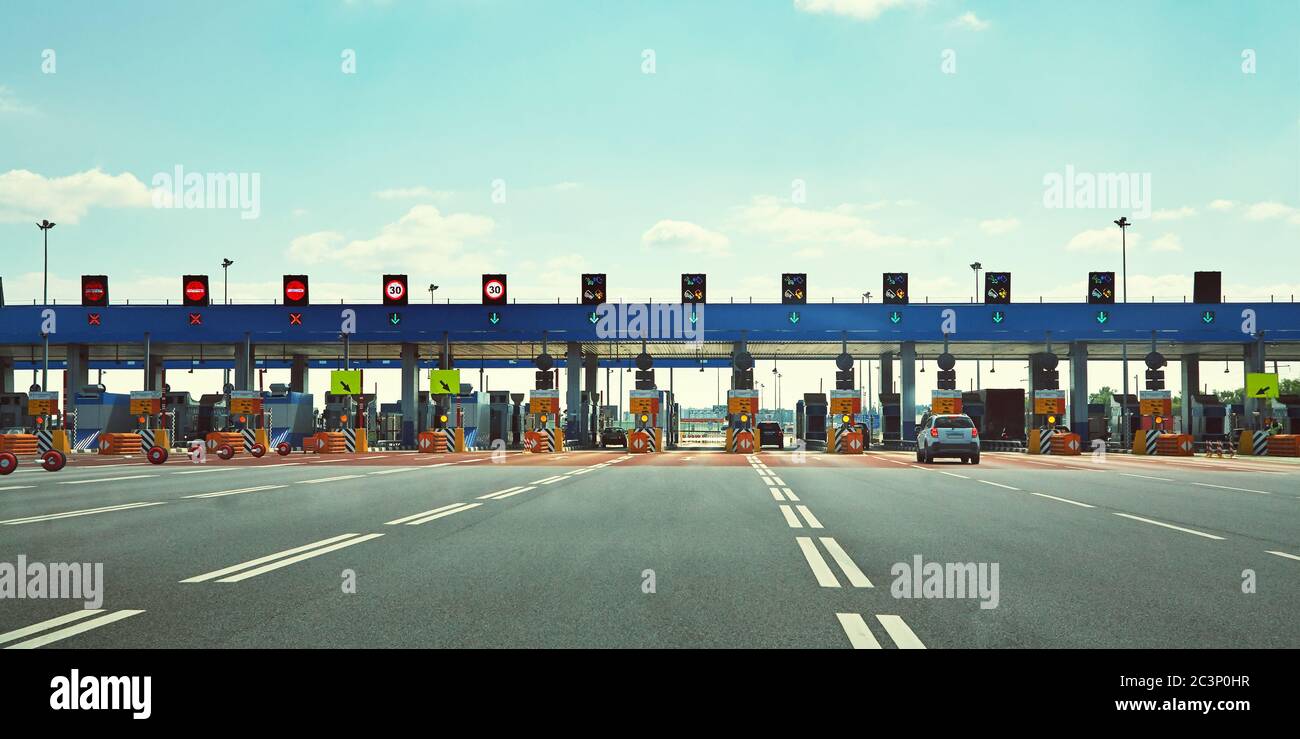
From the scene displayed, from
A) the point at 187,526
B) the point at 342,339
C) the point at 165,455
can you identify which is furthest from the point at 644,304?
the point at 187,526

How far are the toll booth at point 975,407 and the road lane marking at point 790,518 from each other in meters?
43.9

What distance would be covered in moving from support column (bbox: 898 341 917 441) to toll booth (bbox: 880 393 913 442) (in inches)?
114

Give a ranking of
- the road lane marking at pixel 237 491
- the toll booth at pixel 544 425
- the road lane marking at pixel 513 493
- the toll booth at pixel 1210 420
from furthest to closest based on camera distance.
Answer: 1. the toll booth at pixel 1210 420
2. the toll booth at pixel 544 425
3. the road lane marking at pixel 237 491
4. the road lane marking at pixel 513 493

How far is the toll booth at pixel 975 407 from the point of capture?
2183 inches

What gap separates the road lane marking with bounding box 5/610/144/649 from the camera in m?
5.39

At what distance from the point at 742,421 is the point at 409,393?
63.2ft

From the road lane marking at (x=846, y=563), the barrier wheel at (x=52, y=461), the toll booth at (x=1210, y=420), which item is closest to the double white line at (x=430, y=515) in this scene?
the road lane marking at (x=846, y=563)

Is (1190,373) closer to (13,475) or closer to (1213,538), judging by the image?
(1213,538)

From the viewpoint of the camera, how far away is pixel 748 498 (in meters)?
16.2

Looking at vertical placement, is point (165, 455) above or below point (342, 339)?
below

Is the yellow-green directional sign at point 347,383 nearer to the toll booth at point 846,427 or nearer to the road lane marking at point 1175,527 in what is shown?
the toll booth at point 846,427

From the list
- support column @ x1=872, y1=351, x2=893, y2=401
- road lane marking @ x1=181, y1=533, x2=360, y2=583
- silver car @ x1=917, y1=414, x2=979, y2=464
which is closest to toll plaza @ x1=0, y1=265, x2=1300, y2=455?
support column @ x1=872, y1=351, x2=893, y2=401

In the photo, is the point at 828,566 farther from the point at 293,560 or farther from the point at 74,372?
the point at 74,372
